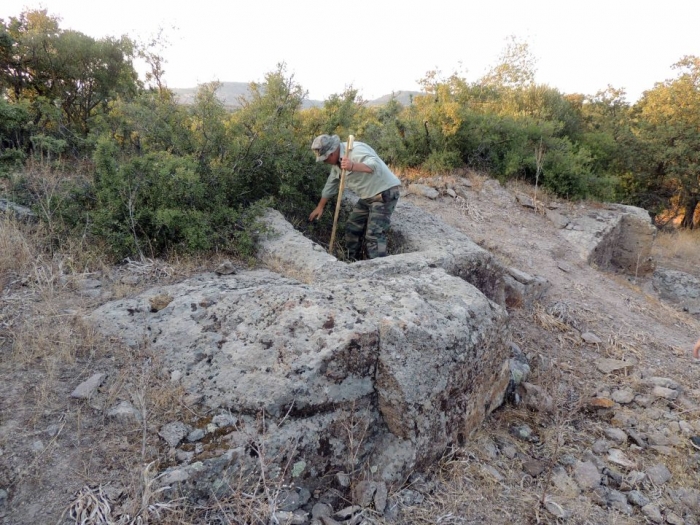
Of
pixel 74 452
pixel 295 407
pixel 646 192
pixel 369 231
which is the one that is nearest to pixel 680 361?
pixel 369 231

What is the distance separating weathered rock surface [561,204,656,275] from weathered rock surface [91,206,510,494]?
5.71 metres

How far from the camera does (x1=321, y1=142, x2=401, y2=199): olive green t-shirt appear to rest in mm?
4789

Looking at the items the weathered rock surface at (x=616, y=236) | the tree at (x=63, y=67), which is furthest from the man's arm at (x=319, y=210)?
the weathered rock surface at (x=616, y=236)

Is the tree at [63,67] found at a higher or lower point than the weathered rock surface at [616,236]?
higher

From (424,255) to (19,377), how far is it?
10.4ft

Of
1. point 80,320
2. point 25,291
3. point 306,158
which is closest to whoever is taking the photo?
point 80,320

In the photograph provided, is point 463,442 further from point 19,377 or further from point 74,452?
point 19,377

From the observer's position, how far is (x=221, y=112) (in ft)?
16.2

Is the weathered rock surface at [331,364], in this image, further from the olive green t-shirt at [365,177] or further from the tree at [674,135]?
the tree at [674,135]

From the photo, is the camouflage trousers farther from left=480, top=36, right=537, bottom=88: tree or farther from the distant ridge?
left=480, top=36, right=537, bottom=88: tree

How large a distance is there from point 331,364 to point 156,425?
97cm

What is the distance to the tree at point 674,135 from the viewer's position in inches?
485

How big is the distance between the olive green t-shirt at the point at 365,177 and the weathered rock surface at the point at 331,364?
178cm

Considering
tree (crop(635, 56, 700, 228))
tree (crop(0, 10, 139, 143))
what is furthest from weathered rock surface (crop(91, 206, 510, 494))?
tree (crop(635, 56, 700, 228))
